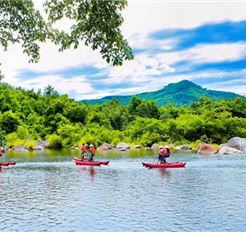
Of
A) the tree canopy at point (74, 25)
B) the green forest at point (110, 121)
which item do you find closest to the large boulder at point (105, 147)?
the green forest at point (110, 121)

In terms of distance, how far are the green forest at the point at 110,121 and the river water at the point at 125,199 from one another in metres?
29.6

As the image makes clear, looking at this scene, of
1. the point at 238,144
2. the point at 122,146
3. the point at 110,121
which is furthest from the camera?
the point at 110,121

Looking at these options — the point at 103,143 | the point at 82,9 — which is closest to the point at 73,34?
the point at 82,9

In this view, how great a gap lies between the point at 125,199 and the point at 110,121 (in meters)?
65.0

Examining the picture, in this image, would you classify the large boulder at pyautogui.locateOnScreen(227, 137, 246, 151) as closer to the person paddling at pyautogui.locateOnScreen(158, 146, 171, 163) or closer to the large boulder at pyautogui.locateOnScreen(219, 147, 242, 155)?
the large boulder at pyautogui.locateOnScreen(219, 147, 242, 155)

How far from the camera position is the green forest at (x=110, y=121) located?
66.1 m

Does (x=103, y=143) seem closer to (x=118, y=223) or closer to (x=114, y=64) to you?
(x=118, y=223)

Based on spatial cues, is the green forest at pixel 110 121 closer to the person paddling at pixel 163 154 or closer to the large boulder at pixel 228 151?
the large boulder at pixel 228 151

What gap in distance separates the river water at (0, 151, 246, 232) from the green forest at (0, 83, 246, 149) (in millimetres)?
29556

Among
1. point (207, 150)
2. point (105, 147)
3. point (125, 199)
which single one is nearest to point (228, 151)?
point (207, 150)

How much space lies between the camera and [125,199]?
22562mm

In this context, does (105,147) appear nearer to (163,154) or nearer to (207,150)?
(207,150)

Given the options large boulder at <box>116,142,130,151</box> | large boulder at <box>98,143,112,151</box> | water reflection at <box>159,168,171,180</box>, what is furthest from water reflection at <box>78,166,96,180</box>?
large boulder at <box>98,143,112,151</box>

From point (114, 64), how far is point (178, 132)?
60510mm
